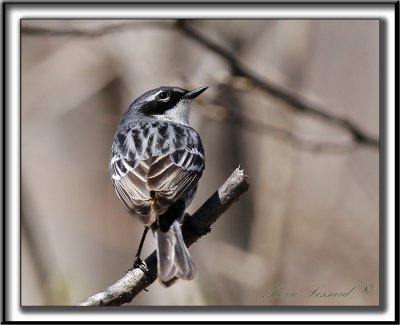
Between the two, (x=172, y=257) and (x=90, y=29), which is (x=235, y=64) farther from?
(x=172, y=257)

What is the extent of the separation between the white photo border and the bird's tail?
0.63 m

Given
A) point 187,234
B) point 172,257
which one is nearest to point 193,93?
point 187,234

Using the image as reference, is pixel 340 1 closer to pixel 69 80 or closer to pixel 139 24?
pixel 139 24

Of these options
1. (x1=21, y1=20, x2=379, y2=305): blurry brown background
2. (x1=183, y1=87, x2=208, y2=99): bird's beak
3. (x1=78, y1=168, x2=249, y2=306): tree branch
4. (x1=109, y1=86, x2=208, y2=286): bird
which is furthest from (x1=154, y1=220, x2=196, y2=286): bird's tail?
(x1=21, y1=20, x2=379, y2=305): blurry brown background

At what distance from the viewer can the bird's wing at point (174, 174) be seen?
6.04 metres

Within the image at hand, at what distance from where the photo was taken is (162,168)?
6512 mm

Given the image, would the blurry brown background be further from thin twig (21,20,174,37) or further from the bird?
thin twig (21,20,174,37)

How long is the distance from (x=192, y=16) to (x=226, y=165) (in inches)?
173

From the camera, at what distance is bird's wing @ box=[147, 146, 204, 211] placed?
6035 millimetres

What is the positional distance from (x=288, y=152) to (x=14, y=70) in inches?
165

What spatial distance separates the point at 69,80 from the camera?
10156 millimetres

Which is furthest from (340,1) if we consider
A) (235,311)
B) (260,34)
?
(260,34)

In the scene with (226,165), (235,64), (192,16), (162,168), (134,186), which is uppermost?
(192,16)

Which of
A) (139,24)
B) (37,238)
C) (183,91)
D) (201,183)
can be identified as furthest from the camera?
(201,183)
